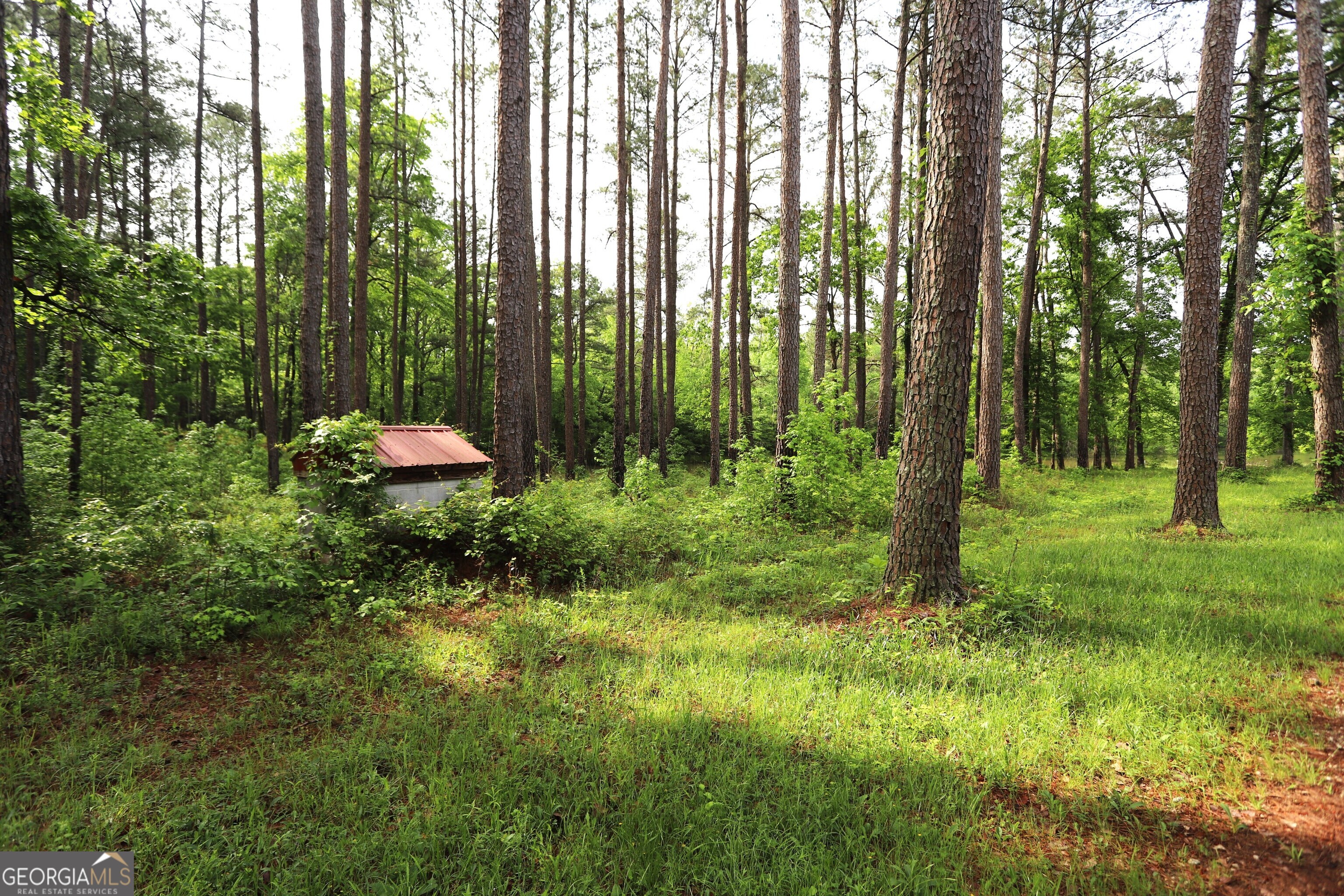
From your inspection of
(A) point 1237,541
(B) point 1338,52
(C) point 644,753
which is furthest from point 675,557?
(B) point 1338,52

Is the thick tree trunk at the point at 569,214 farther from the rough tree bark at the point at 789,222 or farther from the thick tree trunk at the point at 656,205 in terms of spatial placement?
the rough tree bark at the point at 789,222

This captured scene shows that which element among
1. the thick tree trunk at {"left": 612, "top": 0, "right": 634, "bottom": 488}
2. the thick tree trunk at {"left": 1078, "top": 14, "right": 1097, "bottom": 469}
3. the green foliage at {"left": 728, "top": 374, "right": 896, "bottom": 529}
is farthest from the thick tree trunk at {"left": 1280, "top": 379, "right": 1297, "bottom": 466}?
the thick tree trunk at {"left": 612, "top": 0, "right": 634, "bottom": 488}

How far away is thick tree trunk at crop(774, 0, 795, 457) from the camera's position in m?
10.2

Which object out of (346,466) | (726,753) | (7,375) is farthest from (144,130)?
(726,753)

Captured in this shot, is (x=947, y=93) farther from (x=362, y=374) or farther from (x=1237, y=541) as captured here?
(x=362, y=374)

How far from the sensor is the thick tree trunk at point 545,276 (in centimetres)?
1444

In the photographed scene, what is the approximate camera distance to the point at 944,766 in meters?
2.90

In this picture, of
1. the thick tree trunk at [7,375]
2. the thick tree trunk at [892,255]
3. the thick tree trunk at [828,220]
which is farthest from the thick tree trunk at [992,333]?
the thick tree trunk at [7,375]

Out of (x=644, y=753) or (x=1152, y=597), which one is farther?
(x=1152, y=597)

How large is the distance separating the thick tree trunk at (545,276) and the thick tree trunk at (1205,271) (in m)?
12.9

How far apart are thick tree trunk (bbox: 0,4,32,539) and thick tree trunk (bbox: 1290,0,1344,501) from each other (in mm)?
18720

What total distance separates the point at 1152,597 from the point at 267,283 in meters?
31.8

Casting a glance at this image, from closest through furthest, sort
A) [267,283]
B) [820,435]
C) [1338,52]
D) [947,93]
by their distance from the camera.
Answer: [947,93] → [820,435] → [1338,52] → [267,283]
